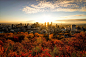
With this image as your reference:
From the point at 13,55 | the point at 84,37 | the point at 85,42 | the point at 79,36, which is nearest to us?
the point at 13,55

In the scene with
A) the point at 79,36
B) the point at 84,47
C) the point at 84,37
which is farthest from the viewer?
the point at 79,36

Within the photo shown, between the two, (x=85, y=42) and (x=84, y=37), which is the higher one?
(x=84, y=37)

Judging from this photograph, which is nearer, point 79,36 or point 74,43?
point 74,43

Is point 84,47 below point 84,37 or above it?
below

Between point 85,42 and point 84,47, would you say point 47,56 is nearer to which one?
point 84,47

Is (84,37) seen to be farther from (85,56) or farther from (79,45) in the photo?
(85,56)

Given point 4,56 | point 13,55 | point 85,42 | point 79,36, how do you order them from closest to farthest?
point 4,56 → point 13,55 → point 85,42 → point 79,36

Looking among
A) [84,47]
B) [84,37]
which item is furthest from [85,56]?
[84,37]

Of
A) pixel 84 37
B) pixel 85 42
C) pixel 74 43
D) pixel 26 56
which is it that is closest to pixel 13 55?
pixel 26 56

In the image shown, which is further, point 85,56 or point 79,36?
point 79,36
